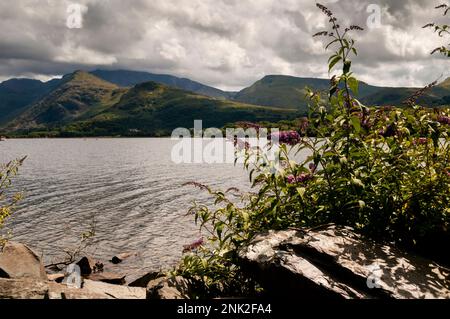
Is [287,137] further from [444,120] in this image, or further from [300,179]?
[444,120]

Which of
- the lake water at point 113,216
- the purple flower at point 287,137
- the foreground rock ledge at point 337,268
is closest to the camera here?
the foreground rock ledge at point 337,268

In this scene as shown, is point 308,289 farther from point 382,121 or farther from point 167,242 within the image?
point 167,242

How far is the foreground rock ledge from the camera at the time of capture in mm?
6324

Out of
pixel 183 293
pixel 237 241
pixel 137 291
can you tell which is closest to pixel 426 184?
pixel 237 241

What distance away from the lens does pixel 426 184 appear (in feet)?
24.4

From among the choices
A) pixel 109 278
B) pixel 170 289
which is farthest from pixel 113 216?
pixel 170 289

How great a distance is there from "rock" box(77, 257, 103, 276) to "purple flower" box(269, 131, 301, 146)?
2205cm

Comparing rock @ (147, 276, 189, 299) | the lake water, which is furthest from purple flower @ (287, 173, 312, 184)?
the lake water

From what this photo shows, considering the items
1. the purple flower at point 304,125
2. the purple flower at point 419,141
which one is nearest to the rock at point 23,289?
the purple flower at point 304,125

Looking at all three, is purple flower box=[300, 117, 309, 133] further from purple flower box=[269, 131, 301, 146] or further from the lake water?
the lake water

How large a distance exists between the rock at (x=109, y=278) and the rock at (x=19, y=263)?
5.41 m

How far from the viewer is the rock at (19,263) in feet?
53.5

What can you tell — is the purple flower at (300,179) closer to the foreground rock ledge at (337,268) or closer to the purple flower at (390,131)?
the foreground rock ledge at (337,268)
